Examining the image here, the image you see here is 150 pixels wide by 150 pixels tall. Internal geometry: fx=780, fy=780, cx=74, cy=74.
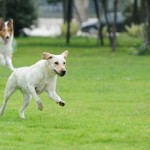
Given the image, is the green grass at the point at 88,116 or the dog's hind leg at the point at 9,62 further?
the dog's hind leg at the point at 9,62

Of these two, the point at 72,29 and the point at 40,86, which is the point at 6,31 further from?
the point at 72,29

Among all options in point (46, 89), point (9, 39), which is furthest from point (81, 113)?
point (9, 39)

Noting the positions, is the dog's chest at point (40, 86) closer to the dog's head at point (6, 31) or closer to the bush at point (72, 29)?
the dog's head at point (6, 31)

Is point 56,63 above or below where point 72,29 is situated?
above

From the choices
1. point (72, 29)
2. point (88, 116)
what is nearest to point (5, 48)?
point (88, 116)

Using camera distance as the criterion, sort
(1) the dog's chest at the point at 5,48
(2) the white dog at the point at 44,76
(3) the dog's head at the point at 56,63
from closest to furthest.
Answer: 1. (3) the dog's head at the point at 56,63
2. (2) the white dog at the point at 44,76
3. (1) the dog's chest at the point at 5,48

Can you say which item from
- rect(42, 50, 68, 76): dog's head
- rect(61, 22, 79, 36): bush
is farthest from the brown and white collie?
rect(61, 22, 79, 36): bush

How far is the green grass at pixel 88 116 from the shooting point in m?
12.0

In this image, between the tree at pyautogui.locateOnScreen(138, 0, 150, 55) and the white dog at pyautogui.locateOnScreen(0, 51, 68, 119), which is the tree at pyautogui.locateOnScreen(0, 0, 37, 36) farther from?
the white dog at pyautogui.locateOnScreen(0, 51, 68, 119)

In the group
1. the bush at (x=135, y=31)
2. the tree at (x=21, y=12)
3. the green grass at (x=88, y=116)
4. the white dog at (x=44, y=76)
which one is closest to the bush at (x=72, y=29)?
the tree at (x=21, y=12)

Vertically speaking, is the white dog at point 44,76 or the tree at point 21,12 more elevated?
the white dog at point 44,76

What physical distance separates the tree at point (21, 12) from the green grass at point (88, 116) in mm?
30936

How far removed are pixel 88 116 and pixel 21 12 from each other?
4521 centimetres

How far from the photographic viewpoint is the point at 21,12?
6006cm
